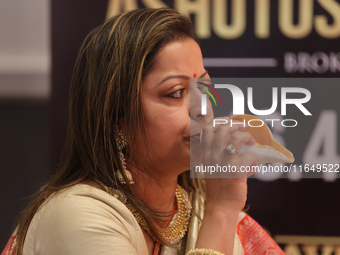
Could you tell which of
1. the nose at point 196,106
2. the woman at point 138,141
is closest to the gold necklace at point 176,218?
the woman at point 138,141

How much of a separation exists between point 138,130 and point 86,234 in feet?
0.85

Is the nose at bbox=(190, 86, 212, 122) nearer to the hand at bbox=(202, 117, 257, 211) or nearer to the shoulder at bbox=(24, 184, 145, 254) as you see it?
the hand at bbox=(202, 117, 257, 211)

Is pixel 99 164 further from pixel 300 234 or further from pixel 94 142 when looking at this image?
pixel 300 234

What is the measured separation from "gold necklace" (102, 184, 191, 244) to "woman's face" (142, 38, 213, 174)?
141mm

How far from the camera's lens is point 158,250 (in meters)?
0.86

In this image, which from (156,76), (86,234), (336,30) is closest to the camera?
(86,234)

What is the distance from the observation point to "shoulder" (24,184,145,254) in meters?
0.65

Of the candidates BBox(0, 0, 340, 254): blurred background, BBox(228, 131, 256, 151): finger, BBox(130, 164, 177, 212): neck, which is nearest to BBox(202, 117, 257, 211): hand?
BBox(228, 131, 256, 151): finger

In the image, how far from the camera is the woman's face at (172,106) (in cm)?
78

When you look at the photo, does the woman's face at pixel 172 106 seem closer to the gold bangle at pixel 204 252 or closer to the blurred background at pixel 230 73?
the gold bangle at pixel 204 252

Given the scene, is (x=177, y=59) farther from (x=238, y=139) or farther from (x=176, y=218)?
(x=176, y=218)

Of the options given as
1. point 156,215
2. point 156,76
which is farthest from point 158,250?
point 156,76

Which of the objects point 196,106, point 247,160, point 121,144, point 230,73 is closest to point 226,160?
point 247,160

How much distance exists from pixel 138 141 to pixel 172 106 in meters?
0.12
